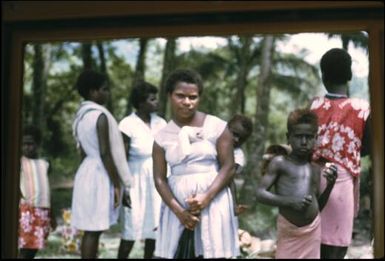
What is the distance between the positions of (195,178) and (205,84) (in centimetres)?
63

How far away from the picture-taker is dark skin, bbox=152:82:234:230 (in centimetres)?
499

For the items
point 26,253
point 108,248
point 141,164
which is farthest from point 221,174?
point 26,253

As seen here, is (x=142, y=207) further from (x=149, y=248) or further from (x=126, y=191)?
(x=149, y=248)

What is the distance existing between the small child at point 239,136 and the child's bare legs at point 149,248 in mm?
604

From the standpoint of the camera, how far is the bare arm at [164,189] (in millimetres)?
4988

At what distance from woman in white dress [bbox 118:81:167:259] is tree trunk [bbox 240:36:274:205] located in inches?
24.0

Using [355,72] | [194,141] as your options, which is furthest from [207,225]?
[355,72]

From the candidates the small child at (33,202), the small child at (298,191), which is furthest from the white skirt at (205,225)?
the small child at (33,202)

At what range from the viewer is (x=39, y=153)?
5.28 m

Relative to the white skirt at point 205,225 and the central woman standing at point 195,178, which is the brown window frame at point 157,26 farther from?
the white skirt at point 205,225

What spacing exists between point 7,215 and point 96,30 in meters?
1.31

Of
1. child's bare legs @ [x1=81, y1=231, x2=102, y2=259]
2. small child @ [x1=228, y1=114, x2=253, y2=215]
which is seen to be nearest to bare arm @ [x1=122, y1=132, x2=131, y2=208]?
child's bare legs @ [x1=81, y1=231, x2=102, y2=259]

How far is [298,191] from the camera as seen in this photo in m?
5.04

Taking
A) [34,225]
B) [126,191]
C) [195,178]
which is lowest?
[34,225]
